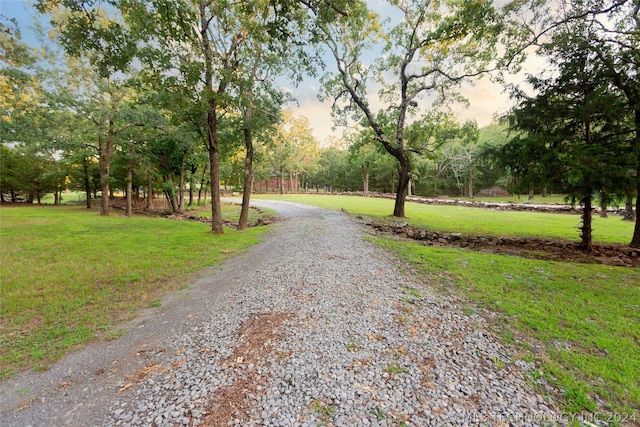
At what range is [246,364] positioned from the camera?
2.92 m

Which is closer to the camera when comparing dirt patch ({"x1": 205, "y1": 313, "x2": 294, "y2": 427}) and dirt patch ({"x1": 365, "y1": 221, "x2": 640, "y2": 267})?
dirt patch ({"x1": 205, "y1": 313, "x2": 294, "y2": 427})

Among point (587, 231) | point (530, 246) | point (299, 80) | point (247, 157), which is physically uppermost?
point (299, 80)

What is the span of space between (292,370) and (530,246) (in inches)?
401

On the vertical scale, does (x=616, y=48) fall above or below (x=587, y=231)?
above

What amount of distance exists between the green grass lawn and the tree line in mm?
3009

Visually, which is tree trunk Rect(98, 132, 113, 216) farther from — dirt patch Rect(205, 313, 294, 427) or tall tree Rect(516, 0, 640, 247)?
tall tree Rect(516, 0, 640, 247)

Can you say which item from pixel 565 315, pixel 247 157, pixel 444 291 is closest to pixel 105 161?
pixel 247 157

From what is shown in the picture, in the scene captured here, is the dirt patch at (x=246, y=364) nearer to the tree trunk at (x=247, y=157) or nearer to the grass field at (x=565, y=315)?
the grass field at (x=565, y=315)

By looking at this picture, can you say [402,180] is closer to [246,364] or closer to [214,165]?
[214,165]

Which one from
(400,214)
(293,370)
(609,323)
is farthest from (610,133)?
(293,370)

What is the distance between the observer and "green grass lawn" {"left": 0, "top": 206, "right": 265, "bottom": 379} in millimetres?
3682

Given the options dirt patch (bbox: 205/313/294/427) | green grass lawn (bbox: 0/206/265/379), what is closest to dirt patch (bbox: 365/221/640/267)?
green grass lawn (bbox: 0/206/265/379)

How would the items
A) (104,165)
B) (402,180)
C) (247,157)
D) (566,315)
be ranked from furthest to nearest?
1. (104,165)
2. (402,180)
3. (247,157)
4. (566,315)

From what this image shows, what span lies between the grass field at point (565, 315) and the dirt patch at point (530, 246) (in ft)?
5.00
